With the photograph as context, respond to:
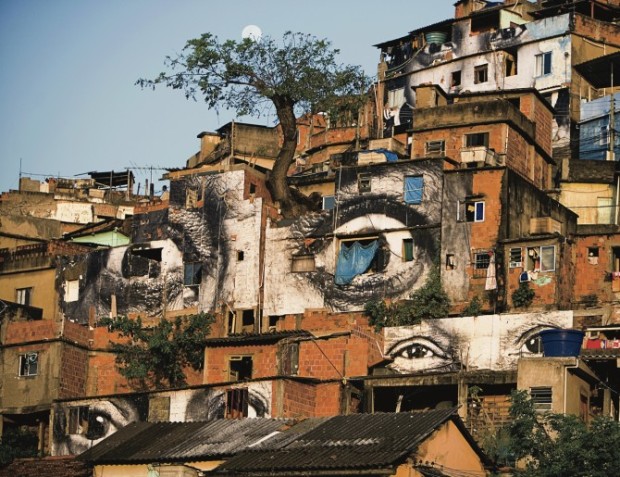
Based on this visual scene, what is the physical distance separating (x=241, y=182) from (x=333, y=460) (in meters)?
22.6

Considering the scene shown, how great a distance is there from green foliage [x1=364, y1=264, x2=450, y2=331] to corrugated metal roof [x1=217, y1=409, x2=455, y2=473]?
12.4 meters

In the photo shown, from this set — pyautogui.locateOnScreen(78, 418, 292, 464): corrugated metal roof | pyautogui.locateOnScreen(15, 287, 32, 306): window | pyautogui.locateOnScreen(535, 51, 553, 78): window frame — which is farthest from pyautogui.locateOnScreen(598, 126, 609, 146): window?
pyautogui.locateOnScreen(78, 418, 292, 464): corrugated metal roof

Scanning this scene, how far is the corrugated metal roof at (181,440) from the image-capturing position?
→ 118ft

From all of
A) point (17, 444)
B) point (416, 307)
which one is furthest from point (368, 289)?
point (17, 444)

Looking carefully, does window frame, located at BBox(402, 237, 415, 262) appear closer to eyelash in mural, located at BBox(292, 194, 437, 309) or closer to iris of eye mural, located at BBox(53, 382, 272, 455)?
eyelash in mural, located at BBox(292, 194, 437, 309)

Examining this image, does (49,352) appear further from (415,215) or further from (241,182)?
(415,215)

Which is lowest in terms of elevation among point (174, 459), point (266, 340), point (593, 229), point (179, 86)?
→ point (174, 459)

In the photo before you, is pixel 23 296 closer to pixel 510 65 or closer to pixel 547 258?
pixel 547 258

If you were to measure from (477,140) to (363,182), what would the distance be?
442 centimetres

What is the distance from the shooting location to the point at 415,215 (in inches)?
1966

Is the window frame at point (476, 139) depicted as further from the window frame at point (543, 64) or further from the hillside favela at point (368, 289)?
the window frame at point (543, 64)

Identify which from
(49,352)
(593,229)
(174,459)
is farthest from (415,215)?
(174,459)

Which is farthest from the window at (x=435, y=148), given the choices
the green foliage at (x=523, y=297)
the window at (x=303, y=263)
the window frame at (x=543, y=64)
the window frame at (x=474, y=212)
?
the window frame at (x=543, y=64)

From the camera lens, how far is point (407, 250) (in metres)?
49.9
